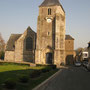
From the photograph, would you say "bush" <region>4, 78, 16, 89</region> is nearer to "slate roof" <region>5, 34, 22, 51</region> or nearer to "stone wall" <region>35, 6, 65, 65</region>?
"stone wall" <region>35, 6, 65, 65</region>

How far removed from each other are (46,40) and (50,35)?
1.79m

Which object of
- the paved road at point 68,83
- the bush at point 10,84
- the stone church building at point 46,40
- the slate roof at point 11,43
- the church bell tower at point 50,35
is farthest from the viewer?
the slate roof at point 11,43

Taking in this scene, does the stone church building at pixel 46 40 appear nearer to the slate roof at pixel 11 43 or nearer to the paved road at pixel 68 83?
the slate roof at pixel 11 43

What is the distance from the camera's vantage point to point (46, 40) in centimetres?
4584

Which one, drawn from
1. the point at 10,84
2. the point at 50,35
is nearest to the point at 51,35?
the point at 50,35

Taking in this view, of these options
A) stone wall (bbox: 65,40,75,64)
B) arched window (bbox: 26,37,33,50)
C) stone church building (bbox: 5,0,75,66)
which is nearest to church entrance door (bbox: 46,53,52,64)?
stone church building (bbox: 5,0,75,66)

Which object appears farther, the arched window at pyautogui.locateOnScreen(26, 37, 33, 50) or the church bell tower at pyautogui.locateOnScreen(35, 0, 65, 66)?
the arched window at pyautogui.locateOnScreen(26, 37, 33, 50)

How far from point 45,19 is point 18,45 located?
11680mm

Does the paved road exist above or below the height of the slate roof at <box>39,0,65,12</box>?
below

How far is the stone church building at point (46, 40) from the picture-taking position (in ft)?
148

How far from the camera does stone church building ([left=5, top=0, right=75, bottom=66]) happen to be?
45.0 meters

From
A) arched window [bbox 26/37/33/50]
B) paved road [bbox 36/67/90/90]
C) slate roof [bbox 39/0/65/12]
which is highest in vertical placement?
slate roof [bbox 39/0/65/12]

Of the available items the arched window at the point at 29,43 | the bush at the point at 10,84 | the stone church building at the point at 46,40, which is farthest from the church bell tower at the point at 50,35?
the bush at the point at 10,84

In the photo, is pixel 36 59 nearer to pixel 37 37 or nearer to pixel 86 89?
pixel 37 37
